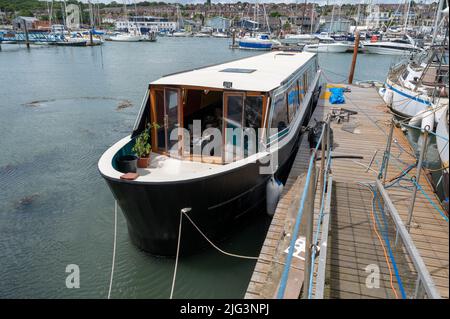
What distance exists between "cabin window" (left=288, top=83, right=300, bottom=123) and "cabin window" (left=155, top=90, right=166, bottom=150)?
3.65m

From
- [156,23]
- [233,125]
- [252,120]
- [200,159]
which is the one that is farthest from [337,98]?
[156,23]

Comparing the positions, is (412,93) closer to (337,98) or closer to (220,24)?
(337,98)

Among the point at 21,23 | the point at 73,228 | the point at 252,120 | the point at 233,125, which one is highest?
the point at 21,23

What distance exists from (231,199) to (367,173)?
13.8 feet

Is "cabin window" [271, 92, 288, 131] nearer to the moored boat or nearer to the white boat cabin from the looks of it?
the white boat cabin

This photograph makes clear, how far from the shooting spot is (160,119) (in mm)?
8195

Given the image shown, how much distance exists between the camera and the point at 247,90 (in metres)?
7.52

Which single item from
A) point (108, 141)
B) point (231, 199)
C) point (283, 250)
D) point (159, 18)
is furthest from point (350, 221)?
point (159, 18)

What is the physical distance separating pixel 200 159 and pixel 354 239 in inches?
142

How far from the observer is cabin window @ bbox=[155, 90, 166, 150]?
802cm

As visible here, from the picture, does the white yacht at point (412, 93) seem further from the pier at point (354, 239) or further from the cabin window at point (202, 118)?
the cabin window at point (202, 118)

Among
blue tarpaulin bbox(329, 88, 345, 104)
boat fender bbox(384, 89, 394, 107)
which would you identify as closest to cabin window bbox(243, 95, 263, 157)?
blue tarpaulin bbox(329, 88, 345, 104)

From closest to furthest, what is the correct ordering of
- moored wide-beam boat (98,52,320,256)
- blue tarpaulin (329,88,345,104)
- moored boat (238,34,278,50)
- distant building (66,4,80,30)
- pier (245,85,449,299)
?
pier (245,85,449,299), moored wide-beam boat (98,52,320,256), blue tarpaulin (329,88,345,104), moored boat (238,34,278,50), distant building (66,4,80,30)

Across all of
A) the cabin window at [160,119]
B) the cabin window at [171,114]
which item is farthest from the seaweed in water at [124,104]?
the cabin window at [171,114]
